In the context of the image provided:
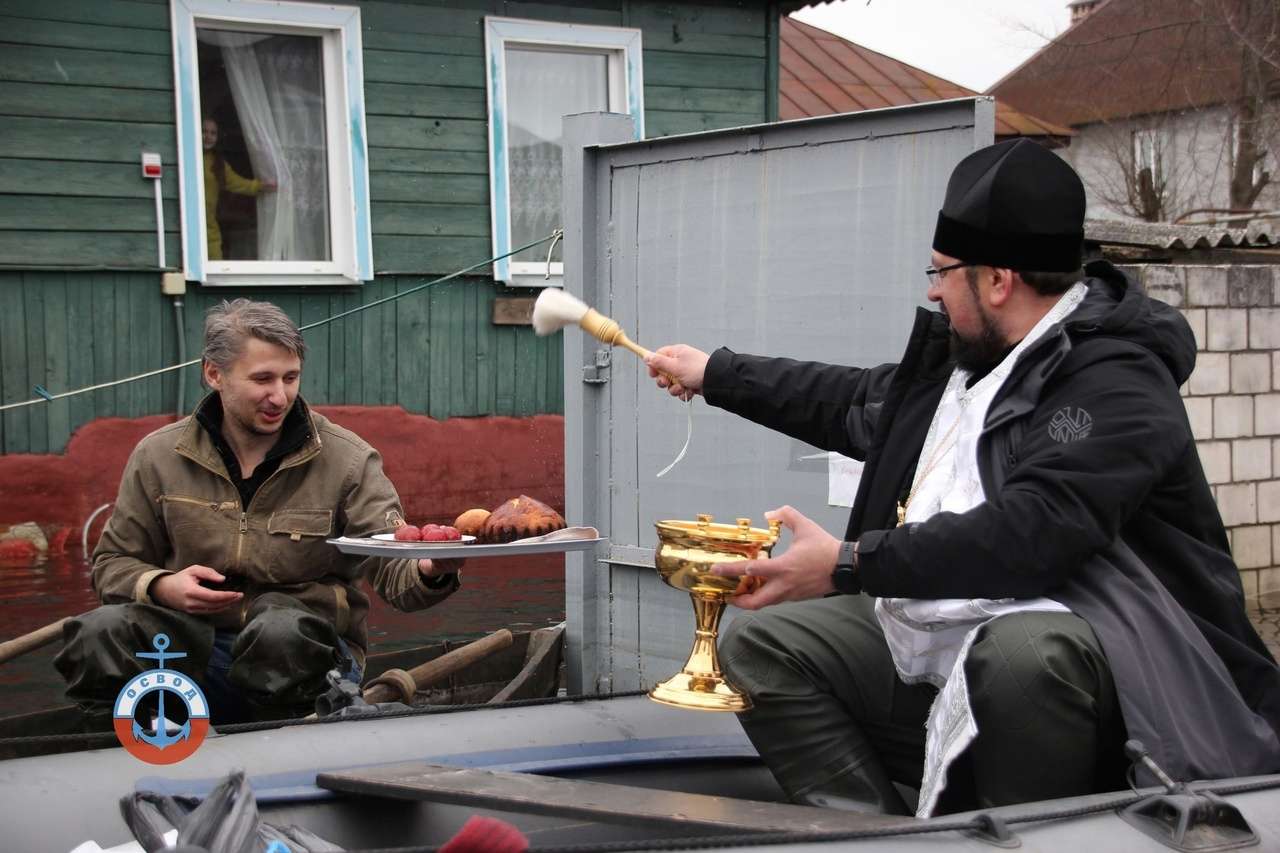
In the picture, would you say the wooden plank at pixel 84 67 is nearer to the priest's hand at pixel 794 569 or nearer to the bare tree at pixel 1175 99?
the priest's hand at pixel 794 569

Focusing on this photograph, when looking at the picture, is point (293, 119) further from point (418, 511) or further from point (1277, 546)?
point (1277, 546)

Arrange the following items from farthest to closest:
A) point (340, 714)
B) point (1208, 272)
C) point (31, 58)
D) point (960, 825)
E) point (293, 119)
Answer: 1. point (293, 119)
2. point (31, 58)
3. point (1208, 272)
4. point (340, 714)
5. point (960, 825)

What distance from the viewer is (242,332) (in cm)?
384

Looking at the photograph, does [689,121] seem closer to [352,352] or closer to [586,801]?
Result: [352,352]

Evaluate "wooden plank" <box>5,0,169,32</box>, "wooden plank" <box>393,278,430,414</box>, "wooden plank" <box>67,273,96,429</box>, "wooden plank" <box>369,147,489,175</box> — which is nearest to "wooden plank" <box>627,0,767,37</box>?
"wooden plank" <box>369,147,489,175</box>

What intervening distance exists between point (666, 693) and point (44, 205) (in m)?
6.04

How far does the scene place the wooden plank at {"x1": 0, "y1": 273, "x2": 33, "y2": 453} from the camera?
775 cm

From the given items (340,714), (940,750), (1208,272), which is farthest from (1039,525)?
(1208,272)

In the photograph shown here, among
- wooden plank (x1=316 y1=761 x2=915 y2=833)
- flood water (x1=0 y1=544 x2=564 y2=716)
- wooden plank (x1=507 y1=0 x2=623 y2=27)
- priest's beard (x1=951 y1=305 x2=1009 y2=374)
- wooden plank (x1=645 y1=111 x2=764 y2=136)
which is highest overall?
wooden plank (x1=507 y1=0 x2=623 y2=27)

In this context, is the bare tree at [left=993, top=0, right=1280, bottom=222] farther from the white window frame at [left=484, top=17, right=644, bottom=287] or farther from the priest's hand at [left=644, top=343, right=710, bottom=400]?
the priest's hand at [left=644, top=343, right=710, bottom=400]

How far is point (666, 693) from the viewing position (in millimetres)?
2947

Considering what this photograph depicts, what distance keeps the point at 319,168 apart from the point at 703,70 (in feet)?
8.54

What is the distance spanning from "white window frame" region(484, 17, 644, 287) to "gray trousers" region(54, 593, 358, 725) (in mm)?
5343

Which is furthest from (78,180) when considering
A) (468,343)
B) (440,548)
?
(440,548)
